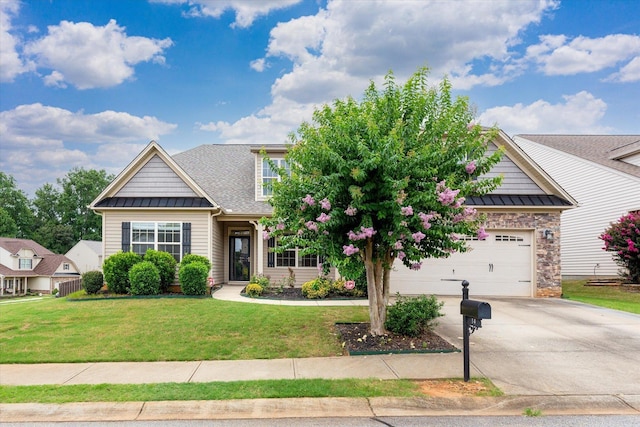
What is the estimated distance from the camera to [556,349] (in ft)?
23.0

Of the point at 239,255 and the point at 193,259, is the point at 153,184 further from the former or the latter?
the point at 239,255

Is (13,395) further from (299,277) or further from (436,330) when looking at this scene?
(299,277)

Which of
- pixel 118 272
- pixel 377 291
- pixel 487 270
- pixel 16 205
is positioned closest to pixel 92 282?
pixel 118 272

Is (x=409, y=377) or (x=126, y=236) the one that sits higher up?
(x=126, y=236)

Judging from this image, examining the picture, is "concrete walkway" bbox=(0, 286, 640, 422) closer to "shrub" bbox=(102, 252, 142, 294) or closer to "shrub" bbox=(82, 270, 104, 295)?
"shrub" bbox=(102, 252, 142, 294)

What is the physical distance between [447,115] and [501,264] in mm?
8656

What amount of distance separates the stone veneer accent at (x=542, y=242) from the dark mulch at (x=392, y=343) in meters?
7.58

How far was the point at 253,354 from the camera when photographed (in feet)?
22.3

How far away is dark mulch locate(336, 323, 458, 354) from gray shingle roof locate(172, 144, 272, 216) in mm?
8319

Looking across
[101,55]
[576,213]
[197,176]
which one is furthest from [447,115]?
[576,213]

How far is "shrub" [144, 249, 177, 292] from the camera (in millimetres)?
13422

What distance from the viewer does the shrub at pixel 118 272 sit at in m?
13.0

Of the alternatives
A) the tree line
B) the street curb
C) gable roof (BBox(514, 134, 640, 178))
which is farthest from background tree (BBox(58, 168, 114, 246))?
the street curb

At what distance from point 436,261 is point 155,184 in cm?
1042
